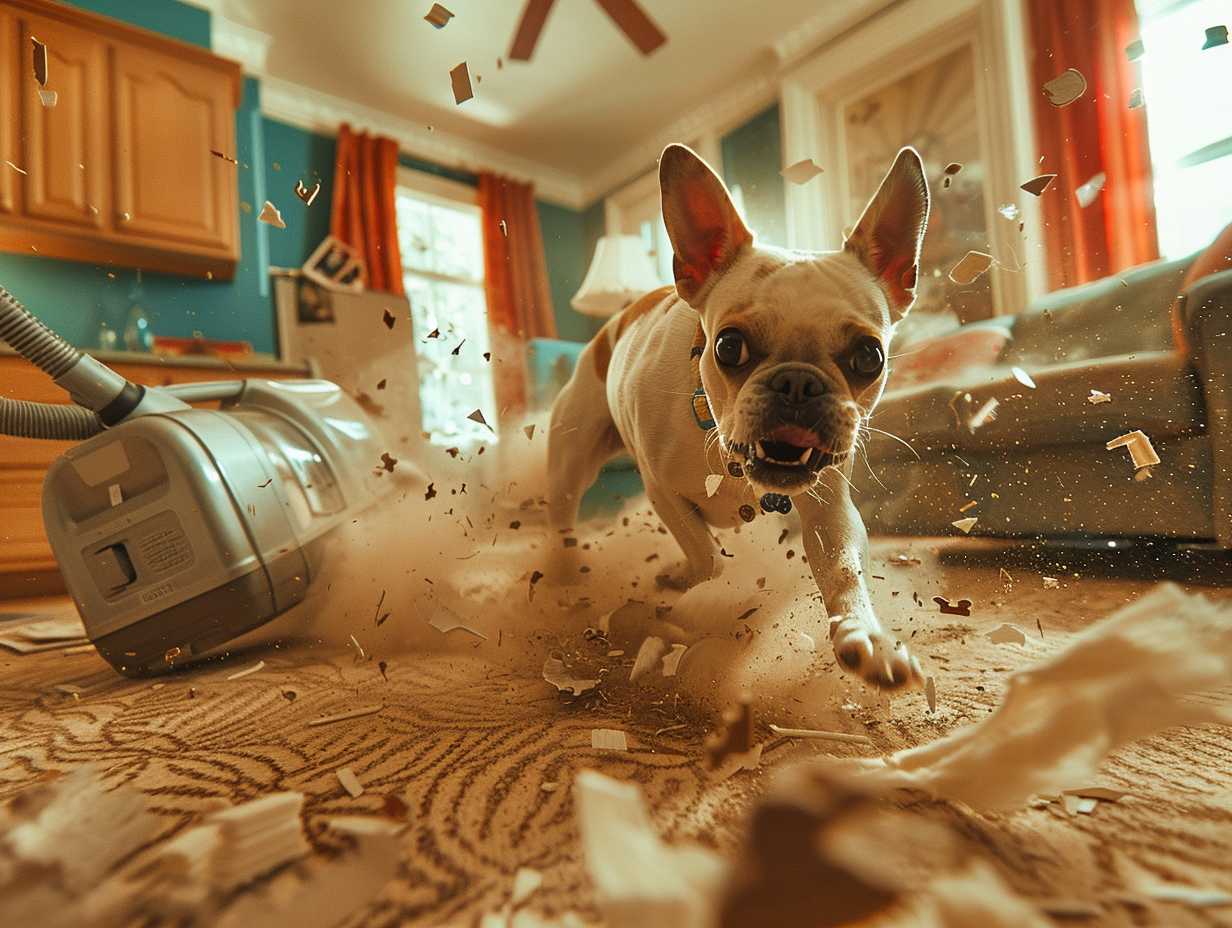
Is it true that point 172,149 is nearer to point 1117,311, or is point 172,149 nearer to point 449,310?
point 449,310

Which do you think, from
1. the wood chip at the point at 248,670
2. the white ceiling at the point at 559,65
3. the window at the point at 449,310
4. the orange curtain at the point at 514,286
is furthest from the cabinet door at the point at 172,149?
the wood chip at the point at 248,670

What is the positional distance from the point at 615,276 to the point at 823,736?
1620 mm

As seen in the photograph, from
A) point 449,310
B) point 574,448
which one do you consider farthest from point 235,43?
point 574,448

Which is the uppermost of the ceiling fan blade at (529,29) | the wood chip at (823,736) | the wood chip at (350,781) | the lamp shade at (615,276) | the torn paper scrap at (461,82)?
the ceiling fan blade at (529,29)

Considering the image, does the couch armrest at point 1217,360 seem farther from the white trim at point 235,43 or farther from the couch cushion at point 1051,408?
the white trim at point 235,43

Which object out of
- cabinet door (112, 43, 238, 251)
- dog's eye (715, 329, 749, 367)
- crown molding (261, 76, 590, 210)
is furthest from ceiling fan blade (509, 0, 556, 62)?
cabinet door (112, 43, 238, 251)

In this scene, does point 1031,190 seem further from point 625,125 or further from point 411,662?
point 411,662

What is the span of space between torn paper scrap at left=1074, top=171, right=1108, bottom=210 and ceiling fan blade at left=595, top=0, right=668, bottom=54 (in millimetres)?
1124

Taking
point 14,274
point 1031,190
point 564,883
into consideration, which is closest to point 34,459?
point 14,274

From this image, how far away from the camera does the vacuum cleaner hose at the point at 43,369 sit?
3.74 feet

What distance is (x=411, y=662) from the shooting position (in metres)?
1.18

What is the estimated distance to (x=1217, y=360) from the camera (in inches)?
57.4

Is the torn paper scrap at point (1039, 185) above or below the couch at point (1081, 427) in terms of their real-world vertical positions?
above

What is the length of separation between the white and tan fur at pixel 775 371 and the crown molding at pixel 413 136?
104 cm
